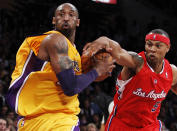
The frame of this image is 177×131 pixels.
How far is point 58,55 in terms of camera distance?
278cm

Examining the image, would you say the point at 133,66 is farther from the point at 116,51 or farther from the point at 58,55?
the point at 58,55

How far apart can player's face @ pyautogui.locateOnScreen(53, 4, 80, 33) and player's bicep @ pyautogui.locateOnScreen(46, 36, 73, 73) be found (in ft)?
1.44

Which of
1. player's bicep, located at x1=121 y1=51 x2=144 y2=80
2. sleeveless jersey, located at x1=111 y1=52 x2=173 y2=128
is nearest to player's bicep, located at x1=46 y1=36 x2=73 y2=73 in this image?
player's bicep, located at x1=121 y1=51 x2=144 y2=80

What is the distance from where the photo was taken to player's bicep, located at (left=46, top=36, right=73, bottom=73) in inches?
109

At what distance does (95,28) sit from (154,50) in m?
8.64

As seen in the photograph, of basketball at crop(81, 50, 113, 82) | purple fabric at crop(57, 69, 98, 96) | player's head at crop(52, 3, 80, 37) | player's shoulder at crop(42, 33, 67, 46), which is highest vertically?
player's head at crop(52, 3, 80, 37)

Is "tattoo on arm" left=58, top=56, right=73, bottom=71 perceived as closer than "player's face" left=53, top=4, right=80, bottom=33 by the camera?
Yes

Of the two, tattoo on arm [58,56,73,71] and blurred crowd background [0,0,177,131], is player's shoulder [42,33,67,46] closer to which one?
tattoo on arm [58,56,73,71]

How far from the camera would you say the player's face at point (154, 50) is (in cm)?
405

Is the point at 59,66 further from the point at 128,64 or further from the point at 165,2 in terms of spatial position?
the point at 165,2

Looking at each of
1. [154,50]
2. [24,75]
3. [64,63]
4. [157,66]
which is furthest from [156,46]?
[24,75]

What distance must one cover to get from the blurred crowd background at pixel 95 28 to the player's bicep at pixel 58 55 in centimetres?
321

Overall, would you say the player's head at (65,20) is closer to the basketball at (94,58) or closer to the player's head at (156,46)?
the basketball at (94,58)

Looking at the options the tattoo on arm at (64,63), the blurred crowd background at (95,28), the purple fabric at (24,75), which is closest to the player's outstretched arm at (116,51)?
the tattoo on arm at (64,63)
